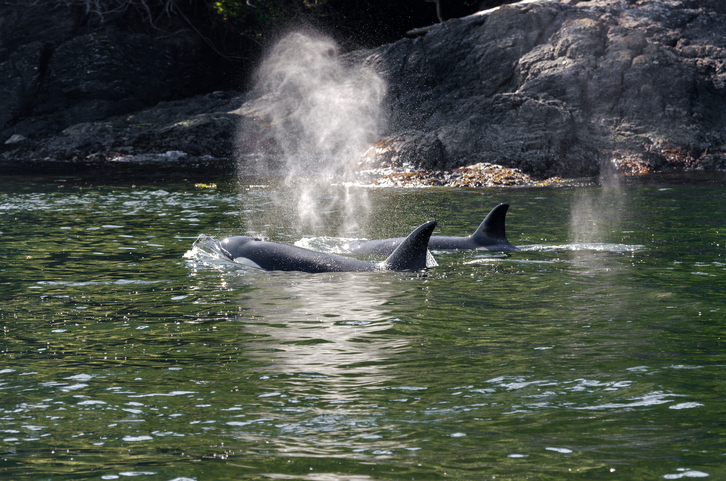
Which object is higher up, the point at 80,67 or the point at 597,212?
the point at 80,67

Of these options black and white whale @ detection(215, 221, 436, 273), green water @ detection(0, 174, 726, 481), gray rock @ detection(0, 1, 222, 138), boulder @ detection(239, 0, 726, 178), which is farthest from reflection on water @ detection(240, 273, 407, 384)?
gray rock @ detection(0, 1, 222, 138)

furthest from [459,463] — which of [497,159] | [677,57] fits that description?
[677,57]

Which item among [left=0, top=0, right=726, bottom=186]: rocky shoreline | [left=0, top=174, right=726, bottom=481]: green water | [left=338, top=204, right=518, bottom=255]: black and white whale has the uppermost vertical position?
[left=0, top=0, right=726, bottom=186]: rocky shoreline

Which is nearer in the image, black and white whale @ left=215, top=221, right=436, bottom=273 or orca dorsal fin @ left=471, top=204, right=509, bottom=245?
black and white whale @ left=215, top=221, right=436, bottom=273

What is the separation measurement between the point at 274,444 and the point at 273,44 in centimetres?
3622

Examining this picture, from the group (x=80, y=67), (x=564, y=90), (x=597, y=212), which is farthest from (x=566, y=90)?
(x=80, y=67)

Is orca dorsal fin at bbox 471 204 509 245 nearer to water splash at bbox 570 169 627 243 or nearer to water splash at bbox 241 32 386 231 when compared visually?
water splash at bbox 570 169 627 243

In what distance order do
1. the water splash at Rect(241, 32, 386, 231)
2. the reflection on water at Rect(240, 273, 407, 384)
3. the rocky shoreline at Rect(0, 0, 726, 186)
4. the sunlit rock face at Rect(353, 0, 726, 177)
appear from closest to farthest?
the reflection on water at Rect(240, 273, 407, 384) < the rocky shoreline at Rect(0, 0, 726, 186) < the sunlit rock face at Rect(353, 0, 726, 177) < the water splash at Rect(241, 32, 386, 231)

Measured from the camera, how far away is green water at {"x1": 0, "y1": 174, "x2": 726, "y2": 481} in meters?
5.21

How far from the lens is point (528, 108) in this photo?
26.5 m

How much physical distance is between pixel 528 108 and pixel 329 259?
16.2 metres

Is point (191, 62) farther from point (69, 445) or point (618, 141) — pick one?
point (69, 445)

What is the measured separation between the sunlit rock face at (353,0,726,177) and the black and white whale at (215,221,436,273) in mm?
13772

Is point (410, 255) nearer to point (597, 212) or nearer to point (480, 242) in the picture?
point (480, 242)
